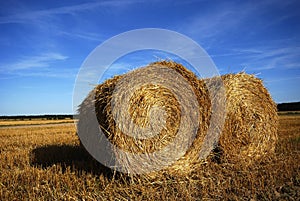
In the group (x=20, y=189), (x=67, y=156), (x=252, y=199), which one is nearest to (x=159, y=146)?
(x=252, y=199)

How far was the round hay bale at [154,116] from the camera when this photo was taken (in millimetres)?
4777

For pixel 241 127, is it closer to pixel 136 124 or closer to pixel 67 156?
pixel 136 124

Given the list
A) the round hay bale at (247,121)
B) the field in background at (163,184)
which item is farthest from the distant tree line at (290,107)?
the field in background at (163,184)

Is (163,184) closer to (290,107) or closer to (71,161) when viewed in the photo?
(71,161)

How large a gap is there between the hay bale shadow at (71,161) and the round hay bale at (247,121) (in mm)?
2518

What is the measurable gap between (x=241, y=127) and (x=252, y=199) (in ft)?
7.38

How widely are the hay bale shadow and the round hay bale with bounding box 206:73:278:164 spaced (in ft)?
8.26

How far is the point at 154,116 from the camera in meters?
5.02

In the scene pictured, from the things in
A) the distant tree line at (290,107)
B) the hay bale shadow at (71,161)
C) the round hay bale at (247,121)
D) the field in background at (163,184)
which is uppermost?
the distant tree line at (290,107)

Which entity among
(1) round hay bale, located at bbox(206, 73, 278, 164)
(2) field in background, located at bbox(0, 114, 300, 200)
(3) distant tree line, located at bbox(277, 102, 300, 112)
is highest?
(3) distant tree line, located at bbox(277, 102, 300, 112)

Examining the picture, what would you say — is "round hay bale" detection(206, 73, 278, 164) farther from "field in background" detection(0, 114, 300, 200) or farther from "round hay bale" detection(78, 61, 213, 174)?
"round hay bale" detection(78, 61, 213, 174)

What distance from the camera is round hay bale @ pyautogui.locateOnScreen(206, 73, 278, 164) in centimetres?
590

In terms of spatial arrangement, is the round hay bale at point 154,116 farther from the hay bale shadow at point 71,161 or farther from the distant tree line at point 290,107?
the distant tree line at point 290,107

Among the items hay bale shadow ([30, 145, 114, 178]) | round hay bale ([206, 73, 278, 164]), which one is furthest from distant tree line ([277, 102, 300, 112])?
hay bale shadow ([30, 145, 114, 178])
